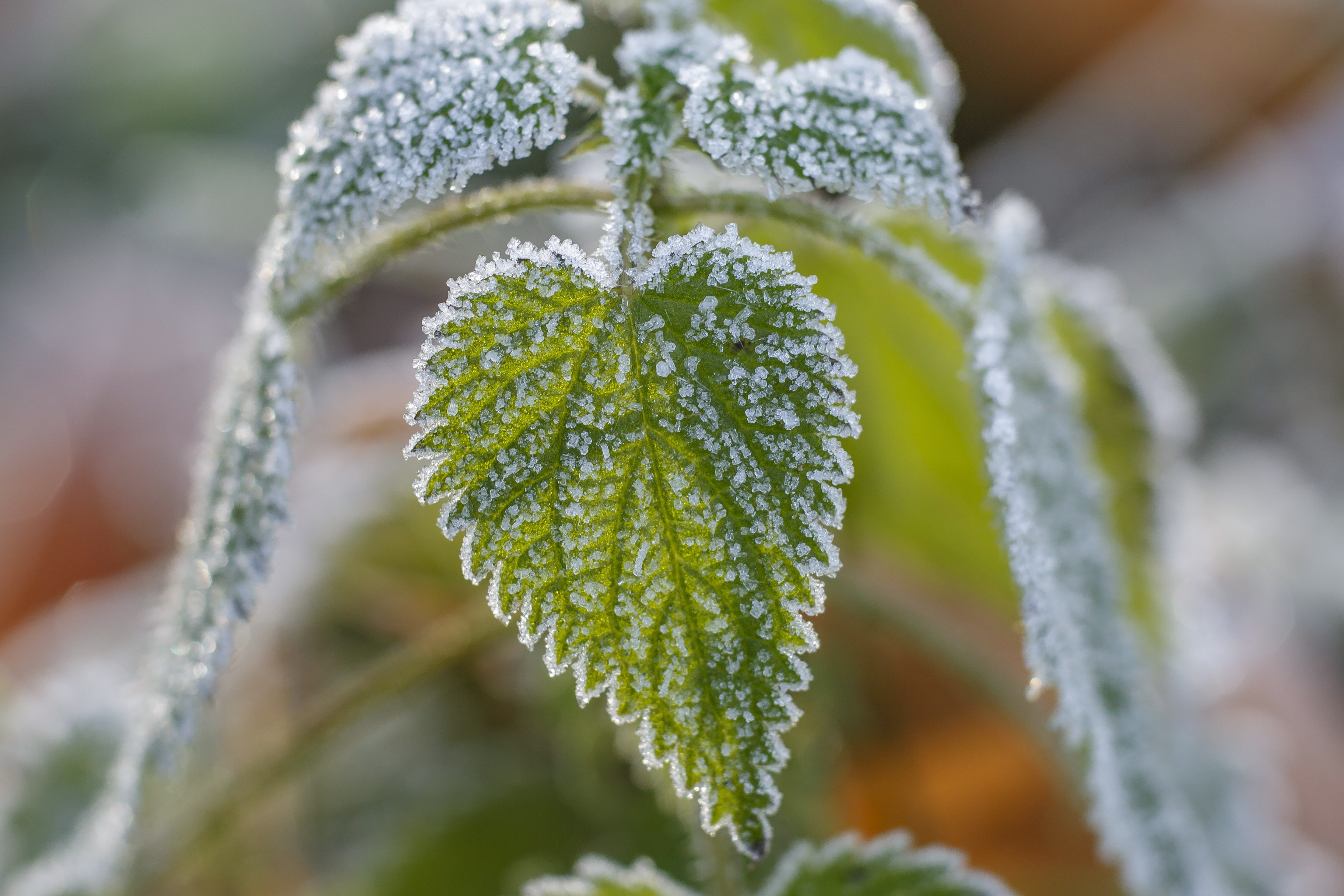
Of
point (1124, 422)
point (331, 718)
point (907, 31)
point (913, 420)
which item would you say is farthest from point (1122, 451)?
point (331, 718)

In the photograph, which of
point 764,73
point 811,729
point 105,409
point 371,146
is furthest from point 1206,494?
point 105,409

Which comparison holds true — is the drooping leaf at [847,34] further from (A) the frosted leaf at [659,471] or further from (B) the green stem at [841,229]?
(A) the frosted leaf at [659,471]

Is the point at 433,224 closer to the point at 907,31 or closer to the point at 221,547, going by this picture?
the point at 221,547

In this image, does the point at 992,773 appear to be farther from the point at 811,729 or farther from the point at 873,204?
the point at 873,204

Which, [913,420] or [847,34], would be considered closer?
[847,34]

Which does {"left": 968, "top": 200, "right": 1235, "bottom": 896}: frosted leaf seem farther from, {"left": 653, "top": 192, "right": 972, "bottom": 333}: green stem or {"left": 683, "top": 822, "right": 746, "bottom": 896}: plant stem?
{"left": 683, "top": 822, "right": 746, "bottom": 896}: plant stem

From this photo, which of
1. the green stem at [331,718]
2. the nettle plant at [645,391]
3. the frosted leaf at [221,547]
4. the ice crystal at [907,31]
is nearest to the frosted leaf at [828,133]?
the nettle plant at [645,391]
